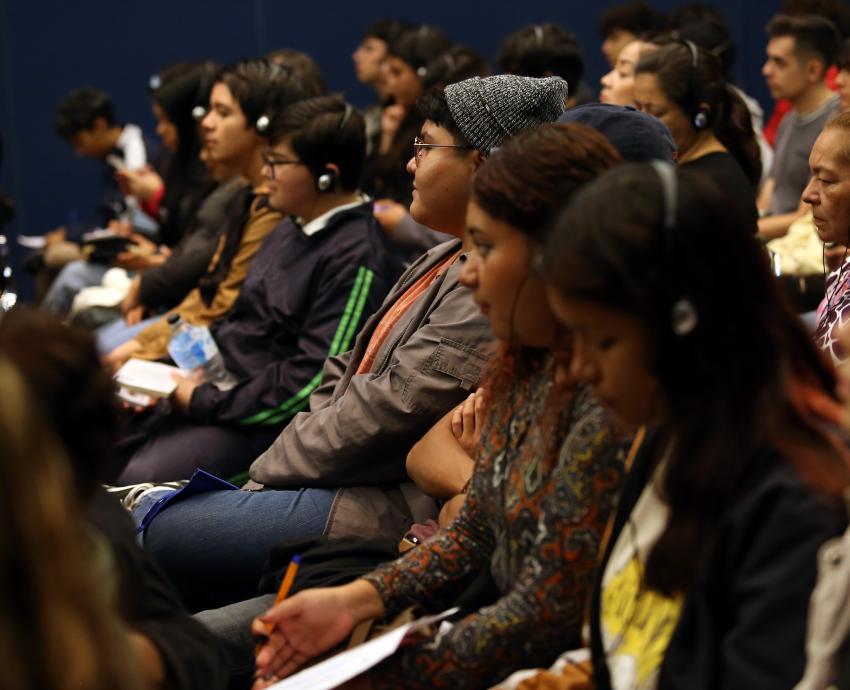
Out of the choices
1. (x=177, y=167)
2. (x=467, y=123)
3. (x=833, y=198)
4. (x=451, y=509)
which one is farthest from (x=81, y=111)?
(x=451, y=509)

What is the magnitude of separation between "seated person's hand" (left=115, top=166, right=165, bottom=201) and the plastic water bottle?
8.72 ft

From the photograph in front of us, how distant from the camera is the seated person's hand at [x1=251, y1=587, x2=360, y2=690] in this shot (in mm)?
1780

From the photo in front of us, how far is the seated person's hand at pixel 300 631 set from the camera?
178 cm

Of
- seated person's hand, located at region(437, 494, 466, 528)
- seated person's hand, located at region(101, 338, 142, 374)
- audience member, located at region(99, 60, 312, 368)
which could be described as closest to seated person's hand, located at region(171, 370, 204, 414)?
audience member, located at region(99, 60, 312, 368)

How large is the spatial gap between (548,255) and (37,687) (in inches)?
28.6

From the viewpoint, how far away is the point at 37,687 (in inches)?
45.9

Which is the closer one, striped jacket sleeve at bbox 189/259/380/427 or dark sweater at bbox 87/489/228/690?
dark sweater at bbox 87/489/228/690

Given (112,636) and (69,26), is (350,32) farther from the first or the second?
(112,636)

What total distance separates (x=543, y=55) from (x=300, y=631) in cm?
350

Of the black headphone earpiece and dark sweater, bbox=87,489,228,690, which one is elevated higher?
dark sweater, bbox=87,489,228,690

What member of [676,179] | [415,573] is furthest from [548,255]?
[415,573]

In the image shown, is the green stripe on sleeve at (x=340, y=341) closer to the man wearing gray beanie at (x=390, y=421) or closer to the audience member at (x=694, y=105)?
the man wearing gray beanie at (x=390, y=421)

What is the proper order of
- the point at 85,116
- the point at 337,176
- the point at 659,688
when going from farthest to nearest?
the point at 85,116 → the point at 337,176 → the point at 659,688

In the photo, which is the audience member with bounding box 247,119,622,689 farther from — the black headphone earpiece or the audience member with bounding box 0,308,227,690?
the black headphone earpiece
